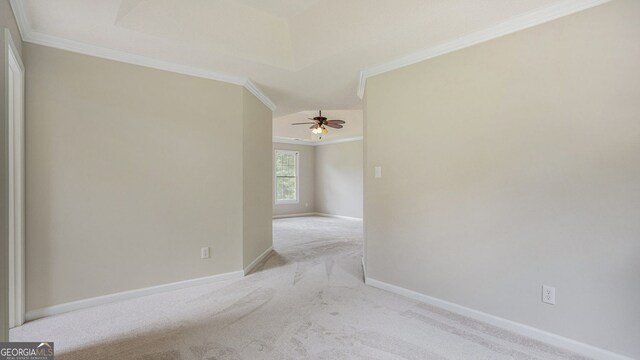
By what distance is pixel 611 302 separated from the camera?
183 centimetres

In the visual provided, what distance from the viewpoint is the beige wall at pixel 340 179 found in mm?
8523

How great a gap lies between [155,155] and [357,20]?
2.43 metres

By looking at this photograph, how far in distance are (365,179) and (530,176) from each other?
5.34 ft

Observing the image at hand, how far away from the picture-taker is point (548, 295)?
80.8 inches

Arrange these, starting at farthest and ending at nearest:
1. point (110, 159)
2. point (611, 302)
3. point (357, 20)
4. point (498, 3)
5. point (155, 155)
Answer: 1. point (155, 155)
2. point (110, 159)
3. point (357, 20)
4. point (498, 3)
5. point (611, 302)

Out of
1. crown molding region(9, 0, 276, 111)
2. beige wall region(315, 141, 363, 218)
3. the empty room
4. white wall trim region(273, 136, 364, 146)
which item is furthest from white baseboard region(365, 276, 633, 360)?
white wall trim region(273, 136, 364, 146)

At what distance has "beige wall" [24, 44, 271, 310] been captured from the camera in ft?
7.99

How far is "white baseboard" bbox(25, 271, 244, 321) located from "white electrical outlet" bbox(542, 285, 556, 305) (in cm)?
301

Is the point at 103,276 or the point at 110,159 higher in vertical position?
Result: the point at 110,159

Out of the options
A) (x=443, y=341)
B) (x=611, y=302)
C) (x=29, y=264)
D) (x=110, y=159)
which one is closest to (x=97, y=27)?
(x=110, y=159)

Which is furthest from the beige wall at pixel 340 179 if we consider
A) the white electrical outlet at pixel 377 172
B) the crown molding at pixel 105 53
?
the crown molding at pixel 105 53

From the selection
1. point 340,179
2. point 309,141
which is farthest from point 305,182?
point 309,141

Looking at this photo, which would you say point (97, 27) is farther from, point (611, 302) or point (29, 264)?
point (611, 302)

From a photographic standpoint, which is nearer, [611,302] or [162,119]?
[611,302]
